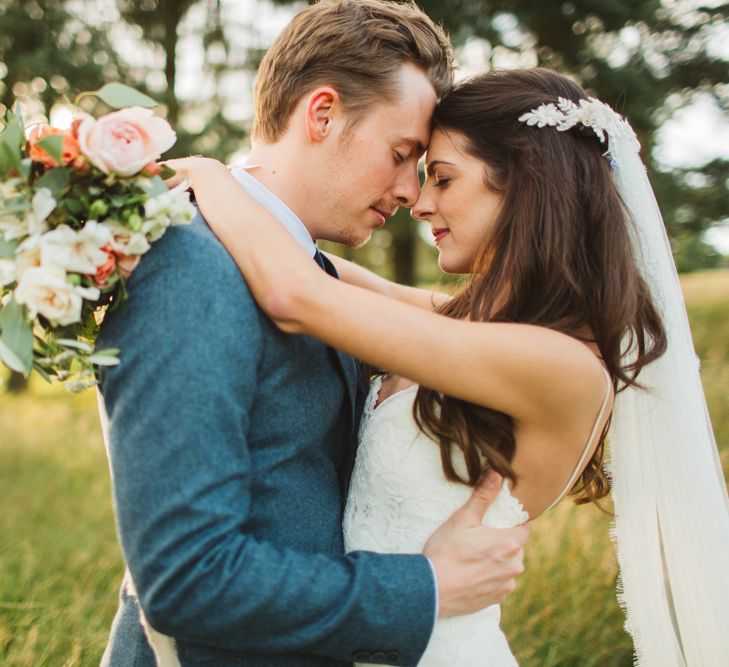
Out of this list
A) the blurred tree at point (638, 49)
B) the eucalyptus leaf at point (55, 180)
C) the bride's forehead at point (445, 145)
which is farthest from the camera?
the blurred tree at point (638, 49)

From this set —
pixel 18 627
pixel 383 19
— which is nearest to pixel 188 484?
pixel 383 19

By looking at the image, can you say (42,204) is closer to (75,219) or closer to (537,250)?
(75,219)

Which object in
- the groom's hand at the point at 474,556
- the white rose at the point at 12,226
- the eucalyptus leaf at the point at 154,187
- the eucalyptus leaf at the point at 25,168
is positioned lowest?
the groom's hand at the point at 474,556

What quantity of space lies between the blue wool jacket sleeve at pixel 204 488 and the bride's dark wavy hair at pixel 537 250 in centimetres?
56

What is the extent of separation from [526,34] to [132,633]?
10.3 meters

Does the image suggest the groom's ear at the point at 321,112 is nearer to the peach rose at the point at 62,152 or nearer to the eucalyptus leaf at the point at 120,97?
the eucalyptus leaf at the point at 120,97

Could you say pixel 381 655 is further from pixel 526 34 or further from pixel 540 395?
pixel 526 34

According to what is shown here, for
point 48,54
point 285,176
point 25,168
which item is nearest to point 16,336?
point 25,168

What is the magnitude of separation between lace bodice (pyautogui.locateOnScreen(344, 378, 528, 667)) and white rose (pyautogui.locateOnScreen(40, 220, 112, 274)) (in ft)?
3.36

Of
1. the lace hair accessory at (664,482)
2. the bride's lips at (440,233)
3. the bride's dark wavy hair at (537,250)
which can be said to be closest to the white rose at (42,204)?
the bride's dark wavy hair at (537,250)

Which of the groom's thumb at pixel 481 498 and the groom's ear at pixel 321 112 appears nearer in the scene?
the groom's thumb at pixel 481 498

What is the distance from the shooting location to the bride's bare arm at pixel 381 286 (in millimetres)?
3029

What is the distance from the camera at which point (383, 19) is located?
92.5 inches

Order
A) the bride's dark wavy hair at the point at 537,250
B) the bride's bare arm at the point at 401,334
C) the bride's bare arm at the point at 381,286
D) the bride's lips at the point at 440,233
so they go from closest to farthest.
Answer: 1. the bride's bare arm at the point at 401,334
2. the bride's dark wavy hair at the point at 537,250
3. the bride's lips at the point at 440,233
4. the bride's bare arm at the point at 381,286
